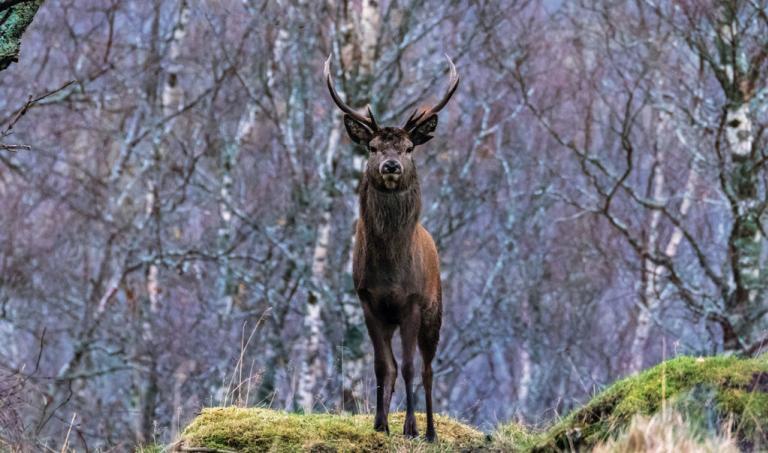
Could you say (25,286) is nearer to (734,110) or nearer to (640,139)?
(734,110)

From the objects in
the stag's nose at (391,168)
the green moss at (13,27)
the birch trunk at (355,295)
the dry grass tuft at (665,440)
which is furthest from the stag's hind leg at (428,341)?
the birch trunk at (355,295)

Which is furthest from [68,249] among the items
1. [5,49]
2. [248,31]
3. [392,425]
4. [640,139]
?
[5,49]

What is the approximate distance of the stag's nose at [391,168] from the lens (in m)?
7.08

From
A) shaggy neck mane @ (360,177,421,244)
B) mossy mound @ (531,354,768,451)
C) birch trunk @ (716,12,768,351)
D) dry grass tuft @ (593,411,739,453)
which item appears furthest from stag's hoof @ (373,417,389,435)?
birch trunk @ (716,12,768,351)

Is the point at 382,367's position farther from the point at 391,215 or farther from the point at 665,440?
the point at 665,440

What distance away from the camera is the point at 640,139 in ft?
95.9

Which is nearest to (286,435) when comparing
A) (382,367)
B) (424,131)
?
(382,367)

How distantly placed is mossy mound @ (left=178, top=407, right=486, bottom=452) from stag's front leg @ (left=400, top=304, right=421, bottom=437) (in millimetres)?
110

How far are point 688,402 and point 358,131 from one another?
3.05 meters

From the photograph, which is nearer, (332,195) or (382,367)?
(382,367)

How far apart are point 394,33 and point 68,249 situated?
1339cm

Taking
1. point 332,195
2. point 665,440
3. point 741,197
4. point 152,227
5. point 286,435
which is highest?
point 152,227

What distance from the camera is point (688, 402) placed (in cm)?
535

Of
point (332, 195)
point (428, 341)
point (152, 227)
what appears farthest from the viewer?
point (152, 227)
